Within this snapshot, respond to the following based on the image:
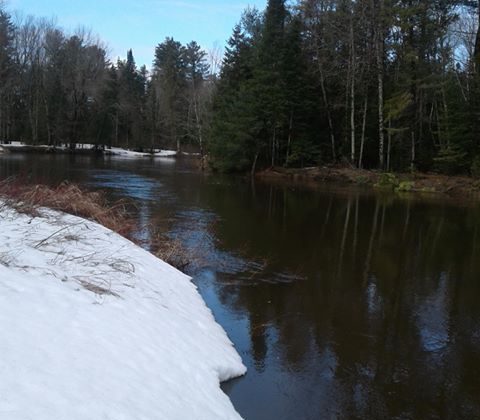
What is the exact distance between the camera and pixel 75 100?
6175 centimetres

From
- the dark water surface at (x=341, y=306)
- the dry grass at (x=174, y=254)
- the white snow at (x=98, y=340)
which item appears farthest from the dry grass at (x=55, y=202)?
the dark water surface at (x=341, y=306)

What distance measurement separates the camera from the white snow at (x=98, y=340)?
3188 millimetres

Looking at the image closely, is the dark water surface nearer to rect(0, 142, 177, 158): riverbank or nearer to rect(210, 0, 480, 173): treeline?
rect(210, 0, 480, 173): treeline

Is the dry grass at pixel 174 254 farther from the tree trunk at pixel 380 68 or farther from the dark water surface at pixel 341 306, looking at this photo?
the tree trunk at pixel 380 68

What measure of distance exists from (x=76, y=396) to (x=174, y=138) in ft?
233

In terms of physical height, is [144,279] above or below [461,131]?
below

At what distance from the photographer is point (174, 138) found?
72.6 meters

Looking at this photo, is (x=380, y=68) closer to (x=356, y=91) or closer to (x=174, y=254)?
(x=356, y=91)

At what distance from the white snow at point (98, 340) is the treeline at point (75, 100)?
44.4 m

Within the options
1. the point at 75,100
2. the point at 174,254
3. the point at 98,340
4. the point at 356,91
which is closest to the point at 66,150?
the point at 75,100

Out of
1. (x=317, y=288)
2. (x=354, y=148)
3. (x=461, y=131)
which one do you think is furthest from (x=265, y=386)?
(x=354, y=148)

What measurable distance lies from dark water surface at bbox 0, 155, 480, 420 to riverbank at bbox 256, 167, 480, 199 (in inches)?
362

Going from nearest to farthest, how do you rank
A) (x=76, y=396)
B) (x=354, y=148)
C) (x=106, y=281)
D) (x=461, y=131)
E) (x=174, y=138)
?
1. (x=76, y=396)
2. (x=106, y=281)
3. (x=461, y=131)
4. (x=354, y=148)
5. (x=174, y=138)

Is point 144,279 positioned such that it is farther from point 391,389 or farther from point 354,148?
point 354,148
